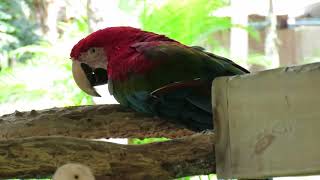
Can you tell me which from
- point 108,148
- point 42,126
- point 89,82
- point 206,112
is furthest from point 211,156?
point 89,82

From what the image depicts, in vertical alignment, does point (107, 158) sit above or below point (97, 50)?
below

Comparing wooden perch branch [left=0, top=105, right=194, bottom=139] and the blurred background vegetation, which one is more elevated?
the blurred background vegetation

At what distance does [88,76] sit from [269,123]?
0.57 meters

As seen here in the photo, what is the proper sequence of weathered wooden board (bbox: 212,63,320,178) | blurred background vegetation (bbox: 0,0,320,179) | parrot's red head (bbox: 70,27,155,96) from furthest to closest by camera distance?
1. blurred background vegetation (bbox: 0,0,320,179)
2. parrot's red head (bbox: 70,27,155,96)
3. weathered wooden board (bbox: 212,63,320,178)

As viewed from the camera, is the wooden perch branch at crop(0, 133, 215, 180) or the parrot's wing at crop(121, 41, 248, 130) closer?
the wooden perch branch at crop(0, 133, 215, 180)

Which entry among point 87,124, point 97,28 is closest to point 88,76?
point 87,124

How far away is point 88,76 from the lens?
1024mm

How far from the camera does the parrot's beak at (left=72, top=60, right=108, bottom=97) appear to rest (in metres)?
1.01

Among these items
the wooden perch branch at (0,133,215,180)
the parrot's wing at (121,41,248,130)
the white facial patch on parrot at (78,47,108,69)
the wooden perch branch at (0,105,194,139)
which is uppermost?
the white facial patch on parrot at (78,47,108,69)

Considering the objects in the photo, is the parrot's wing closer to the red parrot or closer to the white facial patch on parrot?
the red parrot

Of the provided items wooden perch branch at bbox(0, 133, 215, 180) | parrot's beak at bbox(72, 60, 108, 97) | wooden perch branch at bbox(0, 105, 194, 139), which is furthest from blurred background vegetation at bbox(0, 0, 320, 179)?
wooden perch branch at bbox(0, 133, 215, 180)

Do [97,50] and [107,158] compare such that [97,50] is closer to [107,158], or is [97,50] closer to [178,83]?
[178,83]

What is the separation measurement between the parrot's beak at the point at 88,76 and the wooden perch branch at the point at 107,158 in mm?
448

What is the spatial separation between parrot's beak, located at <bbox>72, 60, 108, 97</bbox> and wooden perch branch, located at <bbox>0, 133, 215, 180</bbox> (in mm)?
448
